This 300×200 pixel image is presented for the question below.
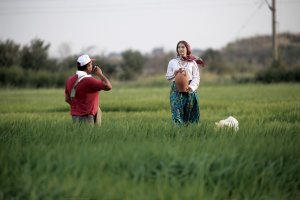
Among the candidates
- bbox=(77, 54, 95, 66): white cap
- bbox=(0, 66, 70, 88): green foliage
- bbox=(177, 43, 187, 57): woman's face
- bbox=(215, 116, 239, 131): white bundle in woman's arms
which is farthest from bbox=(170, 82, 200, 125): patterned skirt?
bbox=(0, 66, 70, 88): green foliage

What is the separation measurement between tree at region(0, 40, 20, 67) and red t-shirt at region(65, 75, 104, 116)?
3358cm

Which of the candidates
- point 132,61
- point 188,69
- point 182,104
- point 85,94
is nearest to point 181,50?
point 188,69

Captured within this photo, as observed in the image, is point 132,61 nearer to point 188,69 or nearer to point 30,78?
point 30,78

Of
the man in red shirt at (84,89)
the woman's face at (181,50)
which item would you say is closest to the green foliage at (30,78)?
the woman's face at (181,50)

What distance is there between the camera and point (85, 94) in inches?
277

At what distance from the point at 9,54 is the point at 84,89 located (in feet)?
113

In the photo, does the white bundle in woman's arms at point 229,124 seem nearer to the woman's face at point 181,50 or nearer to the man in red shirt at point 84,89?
the woman's face at point 181,50

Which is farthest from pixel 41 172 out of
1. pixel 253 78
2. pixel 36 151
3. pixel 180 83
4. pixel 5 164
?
pixel 253 78

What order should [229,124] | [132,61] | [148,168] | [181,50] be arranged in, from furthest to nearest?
[132,61] → [181,50] → [229,124] → [148,168]

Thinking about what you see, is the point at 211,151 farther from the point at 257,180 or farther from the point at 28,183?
the point at 28,183

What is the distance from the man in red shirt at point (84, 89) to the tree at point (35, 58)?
34.0m

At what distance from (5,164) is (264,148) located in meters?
2.43

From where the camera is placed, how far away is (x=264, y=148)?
5.27 metres

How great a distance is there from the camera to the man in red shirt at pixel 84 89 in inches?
273
